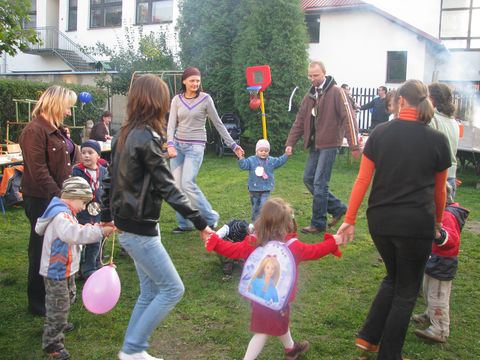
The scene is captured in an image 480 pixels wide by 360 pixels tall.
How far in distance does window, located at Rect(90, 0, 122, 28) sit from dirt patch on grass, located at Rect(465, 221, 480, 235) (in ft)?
71.1

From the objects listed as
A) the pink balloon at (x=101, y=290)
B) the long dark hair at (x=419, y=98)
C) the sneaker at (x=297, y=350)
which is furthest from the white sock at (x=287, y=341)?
the long dark hair at (x=419, y=98)

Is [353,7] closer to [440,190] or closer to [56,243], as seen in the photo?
[440,190]

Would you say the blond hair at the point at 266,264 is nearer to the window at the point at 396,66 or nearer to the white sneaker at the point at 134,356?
the white sneaker at the point at 134,356

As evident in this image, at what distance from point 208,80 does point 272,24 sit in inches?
102

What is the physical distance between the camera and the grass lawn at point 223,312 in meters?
3.81

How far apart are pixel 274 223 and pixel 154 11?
23.2 m

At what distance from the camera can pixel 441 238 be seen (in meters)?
3.62

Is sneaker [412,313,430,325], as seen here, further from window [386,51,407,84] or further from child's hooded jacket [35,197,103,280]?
window [386,51,407,84]

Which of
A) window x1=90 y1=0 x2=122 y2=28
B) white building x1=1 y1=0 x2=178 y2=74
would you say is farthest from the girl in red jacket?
window x1=90 y1=0 x2=122 y2=28

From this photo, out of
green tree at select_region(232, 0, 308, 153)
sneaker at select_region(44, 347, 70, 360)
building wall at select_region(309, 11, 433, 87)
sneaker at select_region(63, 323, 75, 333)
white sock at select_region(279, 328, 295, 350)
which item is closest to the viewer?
white sock at select_region(279, 328, 295, 350)

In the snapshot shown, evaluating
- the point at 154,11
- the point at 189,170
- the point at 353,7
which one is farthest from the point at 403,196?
the point at 154,11

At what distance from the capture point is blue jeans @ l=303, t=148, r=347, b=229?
21.5 feet

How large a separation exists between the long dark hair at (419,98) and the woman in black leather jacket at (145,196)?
60.5 inches

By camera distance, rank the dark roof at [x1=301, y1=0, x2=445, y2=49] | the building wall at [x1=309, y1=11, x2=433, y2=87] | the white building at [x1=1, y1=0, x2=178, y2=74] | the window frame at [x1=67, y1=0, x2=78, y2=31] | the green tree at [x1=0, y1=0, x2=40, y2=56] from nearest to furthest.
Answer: the green tree at [x1=0, y1=0, x2=40, y2=56], the dark roof at [x1=301, y1=0, x2=445, y2=49], the building wall at [x1=309, y1=11, x2=433, y2=87], the white building at [x1=1, y1=0, x2=178, y2=74], the window frame at [x1=67, y1=0, x2=78, y2=31]
